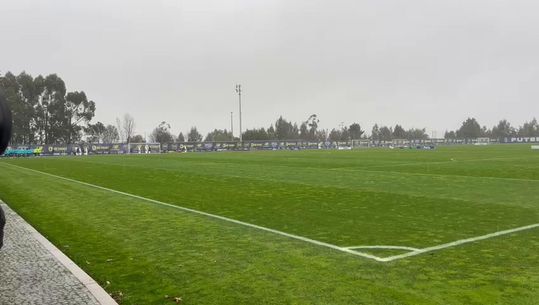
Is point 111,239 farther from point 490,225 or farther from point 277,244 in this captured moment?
point 490,225

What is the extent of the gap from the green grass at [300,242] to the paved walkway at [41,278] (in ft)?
1.05

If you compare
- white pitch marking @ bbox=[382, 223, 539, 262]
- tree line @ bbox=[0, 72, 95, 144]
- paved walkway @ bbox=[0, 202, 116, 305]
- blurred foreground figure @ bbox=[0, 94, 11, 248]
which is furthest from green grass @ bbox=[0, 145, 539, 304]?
tree line @ bbox=[0, 72, 95, 144]

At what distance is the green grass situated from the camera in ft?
19.3

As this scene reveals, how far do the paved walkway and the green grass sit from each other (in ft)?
1.05

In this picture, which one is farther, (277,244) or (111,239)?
(111,239)

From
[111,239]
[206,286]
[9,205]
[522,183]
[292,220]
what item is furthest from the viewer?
[522,183]

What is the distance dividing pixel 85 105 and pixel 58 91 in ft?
21.5

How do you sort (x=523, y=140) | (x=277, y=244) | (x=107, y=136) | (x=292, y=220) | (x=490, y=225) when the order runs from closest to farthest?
(x=277, y=244), (x=490, y=225), (x=292, y=220), (x=523, y=140), (x=107, y=136)

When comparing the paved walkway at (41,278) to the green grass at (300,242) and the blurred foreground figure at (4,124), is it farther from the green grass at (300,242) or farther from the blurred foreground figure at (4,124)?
the blurred foreground figure at (4,124)

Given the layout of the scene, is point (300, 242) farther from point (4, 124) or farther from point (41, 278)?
point (4, 124)

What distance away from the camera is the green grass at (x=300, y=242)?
5.88 metres

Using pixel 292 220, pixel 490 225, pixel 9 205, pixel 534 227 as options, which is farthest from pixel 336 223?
pixel 9 205

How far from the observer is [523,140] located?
126 meters

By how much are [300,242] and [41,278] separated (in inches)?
173
